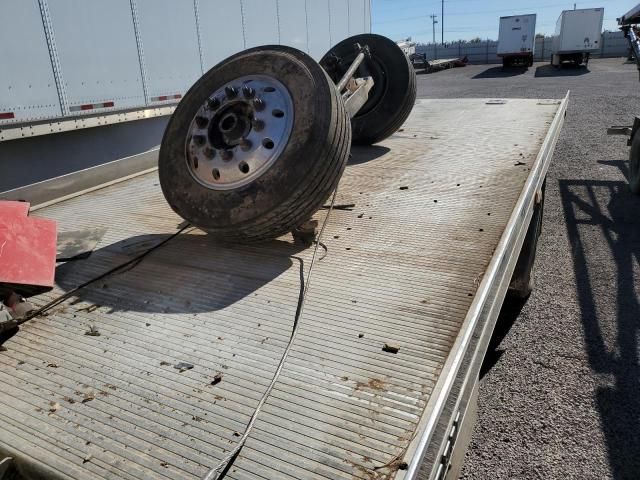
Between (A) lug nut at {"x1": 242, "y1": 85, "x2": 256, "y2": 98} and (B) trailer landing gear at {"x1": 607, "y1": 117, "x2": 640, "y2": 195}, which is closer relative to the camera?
(A) lug nut at {"x1": 242, "y1": 85, "x2": 256, "y2": 98}

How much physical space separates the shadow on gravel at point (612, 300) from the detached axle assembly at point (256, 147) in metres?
2.02

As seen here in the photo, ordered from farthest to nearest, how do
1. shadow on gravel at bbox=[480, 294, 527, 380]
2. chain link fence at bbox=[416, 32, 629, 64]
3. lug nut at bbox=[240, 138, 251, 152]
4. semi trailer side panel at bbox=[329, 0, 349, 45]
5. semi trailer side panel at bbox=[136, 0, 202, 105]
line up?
chain link fence at bbox=[416, 32, 629, 64]
semi trailer side panel at bbox=[329, 0, 349, 45]
semi trailer side panel at bbox=[136, 0, 202, 105]
shadow on gravel at bbox=[480, 294, 527, 380]
lug nut at bbox=[240, 138, 251, 152]

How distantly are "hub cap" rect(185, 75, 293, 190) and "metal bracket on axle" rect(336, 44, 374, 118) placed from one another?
1.21 meters

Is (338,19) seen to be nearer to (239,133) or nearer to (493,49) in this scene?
(239,133)

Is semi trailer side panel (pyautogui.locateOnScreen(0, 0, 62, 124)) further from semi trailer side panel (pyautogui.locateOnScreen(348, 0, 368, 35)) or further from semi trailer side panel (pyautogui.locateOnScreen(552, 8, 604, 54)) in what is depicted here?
semi trailer side panel (pyautogui.locateOnScreen(552, 8, 604, 54))

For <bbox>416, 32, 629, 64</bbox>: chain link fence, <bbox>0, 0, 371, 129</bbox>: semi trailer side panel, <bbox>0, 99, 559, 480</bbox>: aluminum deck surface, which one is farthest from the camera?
<bbox>416, 32, 629, 64</bbox>: chain link fence

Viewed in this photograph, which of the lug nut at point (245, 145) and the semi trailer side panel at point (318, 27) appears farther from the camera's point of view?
the semi trailer side panel at point (318, 27)

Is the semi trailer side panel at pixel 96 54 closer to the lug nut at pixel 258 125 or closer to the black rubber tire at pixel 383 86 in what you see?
the black rubber tire at pixel 383 86

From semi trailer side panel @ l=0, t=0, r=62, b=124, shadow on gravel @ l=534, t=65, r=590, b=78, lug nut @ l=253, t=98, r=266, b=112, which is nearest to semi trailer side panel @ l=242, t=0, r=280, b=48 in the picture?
semi trailer side panel @ l=0, t=0, r=62, b=124

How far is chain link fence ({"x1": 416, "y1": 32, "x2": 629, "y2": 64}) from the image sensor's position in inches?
1499

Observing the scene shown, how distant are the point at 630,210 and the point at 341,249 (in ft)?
16.5

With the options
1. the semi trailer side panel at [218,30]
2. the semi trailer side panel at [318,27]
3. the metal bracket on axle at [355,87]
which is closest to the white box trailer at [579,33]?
the semi trailer side panel at [318,27]

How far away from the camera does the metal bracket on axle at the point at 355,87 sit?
3.92 m

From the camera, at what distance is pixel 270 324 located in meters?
1.96
